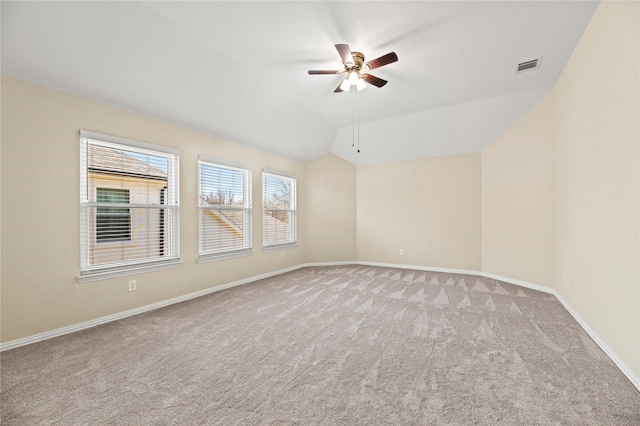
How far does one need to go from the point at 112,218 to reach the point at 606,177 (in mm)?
5165

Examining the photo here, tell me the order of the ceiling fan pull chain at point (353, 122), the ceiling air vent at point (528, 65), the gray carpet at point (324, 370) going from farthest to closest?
1. the ceiling fan pull chain at point (353, 122)
2. the ceiling air vent at point (528, 65)
3. the gray carpet at point (324, 370)

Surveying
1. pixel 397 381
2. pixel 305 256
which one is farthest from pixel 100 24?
pixel 305 256

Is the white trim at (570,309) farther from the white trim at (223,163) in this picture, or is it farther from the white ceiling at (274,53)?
the white trim at (223,163)

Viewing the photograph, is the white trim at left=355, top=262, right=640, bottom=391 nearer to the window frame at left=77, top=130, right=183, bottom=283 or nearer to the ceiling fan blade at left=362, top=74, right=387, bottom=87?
the ceiling fan blade at left=362, top=74, right=387, bottom=87

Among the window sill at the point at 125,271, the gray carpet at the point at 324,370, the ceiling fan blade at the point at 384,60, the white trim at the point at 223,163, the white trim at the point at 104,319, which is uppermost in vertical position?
the ceiling fan blade at the point at 384,60

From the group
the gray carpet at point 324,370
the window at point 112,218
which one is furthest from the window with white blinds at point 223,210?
the gray carpet at point 324,370

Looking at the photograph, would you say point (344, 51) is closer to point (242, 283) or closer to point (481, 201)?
point (242, 283)

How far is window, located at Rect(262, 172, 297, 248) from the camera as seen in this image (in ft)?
18.3

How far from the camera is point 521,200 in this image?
15.2 feet

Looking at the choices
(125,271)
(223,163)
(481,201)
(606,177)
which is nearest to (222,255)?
(125,271)

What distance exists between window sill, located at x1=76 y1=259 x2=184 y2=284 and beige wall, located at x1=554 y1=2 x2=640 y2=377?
188 inches

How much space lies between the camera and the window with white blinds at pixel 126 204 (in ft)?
9.98

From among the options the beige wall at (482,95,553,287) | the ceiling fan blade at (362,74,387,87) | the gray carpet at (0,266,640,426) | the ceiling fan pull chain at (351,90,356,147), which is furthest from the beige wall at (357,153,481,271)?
the ceiling fan blade at (362,74,387,87)

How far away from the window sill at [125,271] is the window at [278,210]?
193cm
